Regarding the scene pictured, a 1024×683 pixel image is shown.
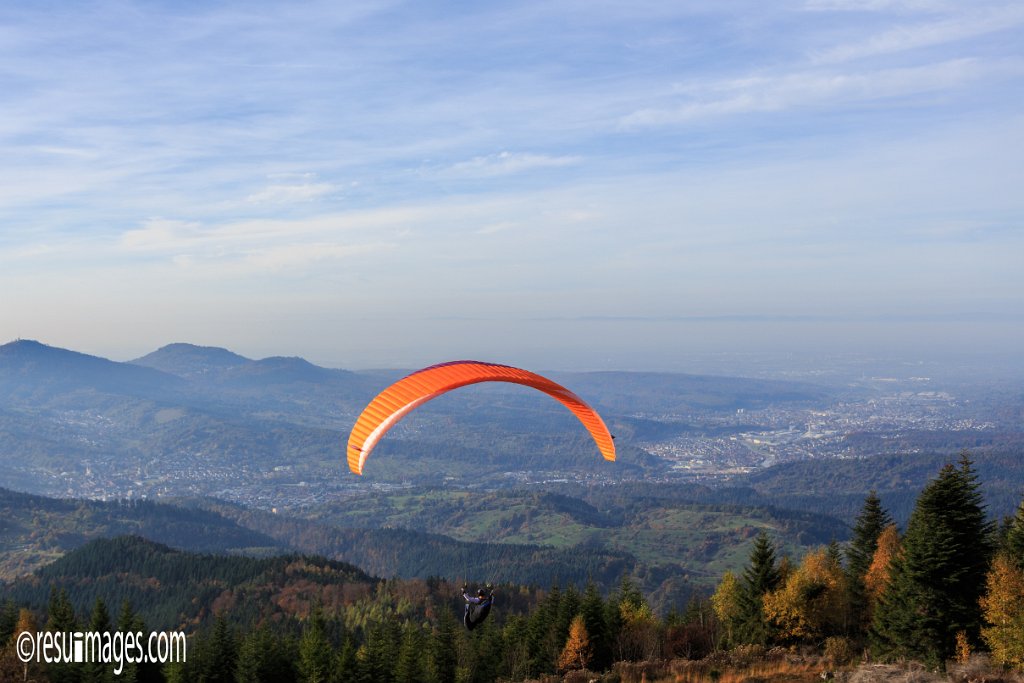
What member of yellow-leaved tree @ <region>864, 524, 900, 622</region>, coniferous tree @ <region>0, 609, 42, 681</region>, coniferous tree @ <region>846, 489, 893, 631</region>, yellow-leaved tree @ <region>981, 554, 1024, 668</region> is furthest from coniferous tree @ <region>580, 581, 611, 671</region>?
coniferous tree @ <region>0, 609, 42, 681</region>

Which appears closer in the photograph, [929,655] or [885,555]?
[929,655]

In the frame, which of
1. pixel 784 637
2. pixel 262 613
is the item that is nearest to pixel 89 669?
pixel 784 637

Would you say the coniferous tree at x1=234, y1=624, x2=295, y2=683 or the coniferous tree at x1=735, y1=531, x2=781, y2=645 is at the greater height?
the coniferous tree at x1=735, y1=531, x2=781, y2=645

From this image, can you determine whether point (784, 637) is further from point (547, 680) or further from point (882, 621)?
point (547, 680)

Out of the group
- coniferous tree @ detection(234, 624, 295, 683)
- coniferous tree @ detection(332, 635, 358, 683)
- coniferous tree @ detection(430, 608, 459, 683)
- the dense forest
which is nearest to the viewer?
the dense forest

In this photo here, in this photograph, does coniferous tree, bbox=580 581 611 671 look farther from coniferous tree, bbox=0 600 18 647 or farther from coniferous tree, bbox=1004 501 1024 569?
coniferous tree, bbox=0 600 18 647

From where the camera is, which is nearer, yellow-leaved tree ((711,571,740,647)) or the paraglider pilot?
the paraglider pilot

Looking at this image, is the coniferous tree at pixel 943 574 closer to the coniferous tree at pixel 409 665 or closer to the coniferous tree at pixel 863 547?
the coniferous tree at pixel 863 547

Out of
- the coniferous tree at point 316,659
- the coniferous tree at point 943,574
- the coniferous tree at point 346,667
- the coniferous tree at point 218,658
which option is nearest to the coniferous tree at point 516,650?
the coniferous tree at point 346,667
